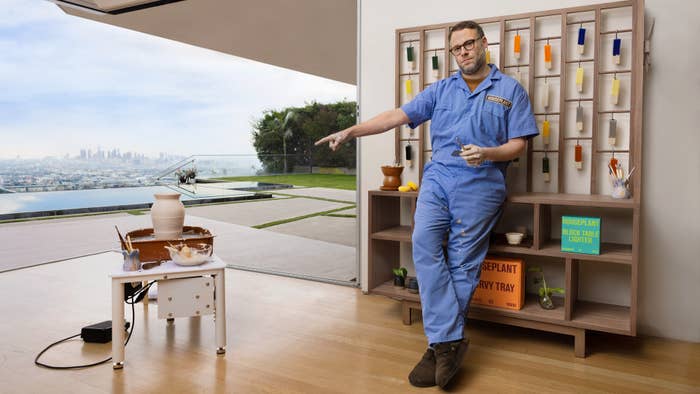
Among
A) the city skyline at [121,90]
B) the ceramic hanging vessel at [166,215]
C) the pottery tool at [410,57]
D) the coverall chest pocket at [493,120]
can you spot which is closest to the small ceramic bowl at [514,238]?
the coverall chest pocket at [493,120]

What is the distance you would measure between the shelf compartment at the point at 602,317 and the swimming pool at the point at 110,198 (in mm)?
3051

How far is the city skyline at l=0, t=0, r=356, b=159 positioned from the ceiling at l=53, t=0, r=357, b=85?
107 mm

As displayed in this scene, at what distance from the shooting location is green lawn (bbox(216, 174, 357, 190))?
4.14 metres

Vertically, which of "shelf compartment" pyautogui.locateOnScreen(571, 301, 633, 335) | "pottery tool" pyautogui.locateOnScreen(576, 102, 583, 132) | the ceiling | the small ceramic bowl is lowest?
"shelf compartment" pyautogui.locateOnScreen(571, 301, 633, 335)

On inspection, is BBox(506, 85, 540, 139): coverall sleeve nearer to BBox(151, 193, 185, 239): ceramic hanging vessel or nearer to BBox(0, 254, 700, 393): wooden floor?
BBox(0, 254, 700, 393): wooden floor

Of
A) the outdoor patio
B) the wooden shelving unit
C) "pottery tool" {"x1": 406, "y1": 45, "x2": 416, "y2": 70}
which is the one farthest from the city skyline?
the wooden shelving unit

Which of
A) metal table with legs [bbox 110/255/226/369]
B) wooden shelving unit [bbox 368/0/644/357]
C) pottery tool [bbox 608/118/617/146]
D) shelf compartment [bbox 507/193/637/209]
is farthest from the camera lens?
pottery tool [bbox 608/118/617/146]

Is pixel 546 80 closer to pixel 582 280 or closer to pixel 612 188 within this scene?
pixel 612 188

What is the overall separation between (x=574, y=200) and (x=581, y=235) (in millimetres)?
177

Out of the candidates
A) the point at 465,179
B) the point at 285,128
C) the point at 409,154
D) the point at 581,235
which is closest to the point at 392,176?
the point at 409,154

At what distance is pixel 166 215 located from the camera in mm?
2627

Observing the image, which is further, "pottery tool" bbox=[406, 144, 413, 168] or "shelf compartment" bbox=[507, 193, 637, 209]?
"pottery tool" bbox=[406, 144, 413, 168]

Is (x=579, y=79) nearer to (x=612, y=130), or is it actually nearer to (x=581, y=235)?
(x=612, y=130)

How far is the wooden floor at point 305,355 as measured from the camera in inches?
88.3
